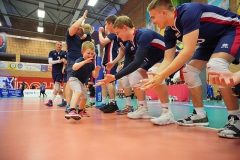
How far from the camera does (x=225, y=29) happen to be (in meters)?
1.55

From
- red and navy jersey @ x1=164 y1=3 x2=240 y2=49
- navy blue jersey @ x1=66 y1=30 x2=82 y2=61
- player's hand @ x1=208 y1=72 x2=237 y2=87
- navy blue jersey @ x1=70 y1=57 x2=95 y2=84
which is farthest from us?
navy blue jersey @ x1=66 y1=30 x2=82 y2=61

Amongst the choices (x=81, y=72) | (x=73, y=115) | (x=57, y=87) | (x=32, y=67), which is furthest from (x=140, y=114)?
(x=32, y=67)

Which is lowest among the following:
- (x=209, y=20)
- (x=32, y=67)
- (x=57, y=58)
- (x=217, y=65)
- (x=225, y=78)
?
(x=225, y=78)

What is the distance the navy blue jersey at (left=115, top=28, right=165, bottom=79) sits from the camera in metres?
1.91

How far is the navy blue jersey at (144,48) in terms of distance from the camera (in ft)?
6.28

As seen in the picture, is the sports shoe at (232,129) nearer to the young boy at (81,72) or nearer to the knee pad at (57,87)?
the young boy at (81,72)

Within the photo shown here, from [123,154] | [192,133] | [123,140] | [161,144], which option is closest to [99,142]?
[123,140]

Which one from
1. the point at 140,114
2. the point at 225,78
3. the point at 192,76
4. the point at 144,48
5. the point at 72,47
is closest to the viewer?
the point at 225,78

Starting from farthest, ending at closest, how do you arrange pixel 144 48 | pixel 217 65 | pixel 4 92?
pixel 4 92, pixel 144 48, pixel 217 65

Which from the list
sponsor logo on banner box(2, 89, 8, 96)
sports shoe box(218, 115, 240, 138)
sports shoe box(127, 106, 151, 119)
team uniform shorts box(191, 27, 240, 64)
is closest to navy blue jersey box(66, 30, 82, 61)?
sports shoe box(127, 106, 151, 119)

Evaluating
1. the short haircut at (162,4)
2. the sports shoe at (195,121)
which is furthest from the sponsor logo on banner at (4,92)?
the short haircut at (162,4)

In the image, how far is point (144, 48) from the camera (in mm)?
1983

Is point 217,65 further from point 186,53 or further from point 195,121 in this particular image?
point 195,121

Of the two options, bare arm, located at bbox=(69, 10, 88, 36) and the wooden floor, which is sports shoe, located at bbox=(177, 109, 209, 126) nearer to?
the wooden floor
